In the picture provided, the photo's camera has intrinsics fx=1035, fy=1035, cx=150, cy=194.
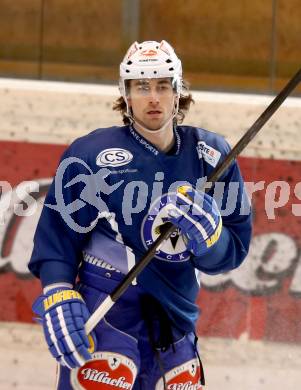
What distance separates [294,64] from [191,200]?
188cm

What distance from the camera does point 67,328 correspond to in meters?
2.35

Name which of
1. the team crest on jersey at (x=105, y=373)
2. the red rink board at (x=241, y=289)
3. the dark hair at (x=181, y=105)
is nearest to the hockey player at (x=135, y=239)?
the team crest on jersey at (x=105, y=373)

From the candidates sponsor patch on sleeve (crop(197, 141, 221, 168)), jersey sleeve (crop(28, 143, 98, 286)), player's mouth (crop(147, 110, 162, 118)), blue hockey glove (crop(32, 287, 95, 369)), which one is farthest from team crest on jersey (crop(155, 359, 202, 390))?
player's mouth (crop(147, 110, 162, 118))

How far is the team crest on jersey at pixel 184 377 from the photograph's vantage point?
2.49 m

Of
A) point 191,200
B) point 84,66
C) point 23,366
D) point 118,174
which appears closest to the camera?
point 191,200

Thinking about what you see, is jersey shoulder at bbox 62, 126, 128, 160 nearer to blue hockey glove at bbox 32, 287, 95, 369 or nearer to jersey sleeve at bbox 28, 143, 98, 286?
jersey sleeve at bbox 28, 143, 98, 286

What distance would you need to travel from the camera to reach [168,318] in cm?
251

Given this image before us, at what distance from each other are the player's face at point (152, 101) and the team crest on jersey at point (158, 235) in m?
0.19

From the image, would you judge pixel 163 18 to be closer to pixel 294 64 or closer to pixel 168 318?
pixel 294 64

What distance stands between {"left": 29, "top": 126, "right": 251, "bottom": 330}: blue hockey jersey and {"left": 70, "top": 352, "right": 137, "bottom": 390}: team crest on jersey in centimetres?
19

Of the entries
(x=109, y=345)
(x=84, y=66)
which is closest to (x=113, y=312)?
(x=109, y=345)

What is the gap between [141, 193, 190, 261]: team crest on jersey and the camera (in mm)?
2477

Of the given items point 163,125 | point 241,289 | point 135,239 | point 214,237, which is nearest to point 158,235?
point 135,239

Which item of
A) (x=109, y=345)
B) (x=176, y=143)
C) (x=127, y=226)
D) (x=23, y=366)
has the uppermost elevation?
(x=176, y=143)
